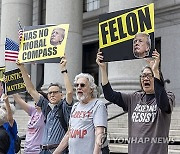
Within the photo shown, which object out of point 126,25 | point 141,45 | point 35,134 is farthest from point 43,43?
point 141,45

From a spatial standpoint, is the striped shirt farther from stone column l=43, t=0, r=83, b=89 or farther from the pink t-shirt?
stone column l=43, t=0, r=83, b=89

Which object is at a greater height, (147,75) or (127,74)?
(127,74)

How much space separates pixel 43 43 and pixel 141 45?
229 cm

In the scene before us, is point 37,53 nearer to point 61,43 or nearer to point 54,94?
point 61,43

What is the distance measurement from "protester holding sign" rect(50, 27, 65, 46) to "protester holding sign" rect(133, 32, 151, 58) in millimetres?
1694

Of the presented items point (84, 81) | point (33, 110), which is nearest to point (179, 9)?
point (33, 110)

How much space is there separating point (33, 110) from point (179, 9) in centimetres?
1021

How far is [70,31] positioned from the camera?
48.3ft

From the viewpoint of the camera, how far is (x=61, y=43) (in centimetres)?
669

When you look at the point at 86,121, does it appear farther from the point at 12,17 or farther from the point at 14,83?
the point at 12,17

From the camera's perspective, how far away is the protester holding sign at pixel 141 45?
5117 millimetres

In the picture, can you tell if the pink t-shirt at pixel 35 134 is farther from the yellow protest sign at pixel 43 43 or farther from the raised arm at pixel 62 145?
the raised arm at pixel 62 145

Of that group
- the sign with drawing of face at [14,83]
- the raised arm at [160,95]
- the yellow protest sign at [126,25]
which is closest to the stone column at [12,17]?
the sign with drawing of face at [14,83]

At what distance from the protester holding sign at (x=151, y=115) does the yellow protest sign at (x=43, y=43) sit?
1.96 metres
